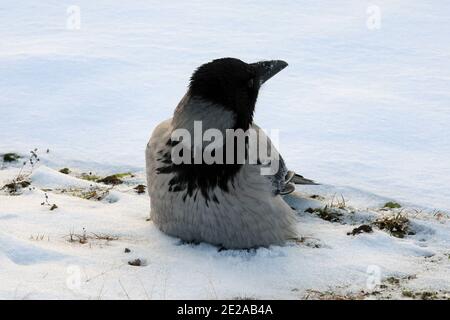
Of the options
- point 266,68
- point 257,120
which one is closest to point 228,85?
point 266,68

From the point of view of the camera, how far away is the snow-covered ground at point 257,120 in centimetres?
478

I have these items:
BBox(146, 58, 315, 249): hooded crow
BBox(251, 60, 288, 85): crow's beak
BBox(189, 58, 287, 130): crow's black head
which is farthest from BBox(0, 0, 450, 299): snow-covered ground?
BBox(251, 60, 288, 85): crow's beak

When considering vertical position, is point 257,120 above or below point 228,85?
below

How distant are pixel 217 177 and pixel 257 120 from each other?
4.10m

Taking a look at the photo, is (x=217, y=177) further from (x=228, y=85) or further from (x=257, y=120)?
(x=257, y=120)

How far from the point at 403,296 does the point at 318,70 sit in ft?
22.5

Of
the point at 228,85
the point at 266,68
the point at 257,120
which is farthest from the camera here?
the point at 257,120

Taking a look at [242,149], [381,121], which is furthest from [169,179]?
[381,121]

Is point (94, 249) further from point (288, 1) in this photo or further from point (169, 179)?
point (288, 1)

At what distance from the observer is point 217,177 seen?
520cm

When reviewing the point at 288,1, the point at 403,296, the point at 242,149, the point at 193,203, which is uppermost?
the point at 288,1

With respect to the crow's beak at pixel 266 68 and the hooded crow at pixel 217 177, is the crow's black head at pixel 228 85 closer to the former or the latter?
the hooded crow at pixel 217 177

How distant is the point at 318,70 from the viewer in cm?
1105

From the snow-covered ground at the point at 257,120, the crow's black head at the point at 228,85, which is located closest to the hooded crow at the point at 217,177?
the crow's black head at the point at 228,85
